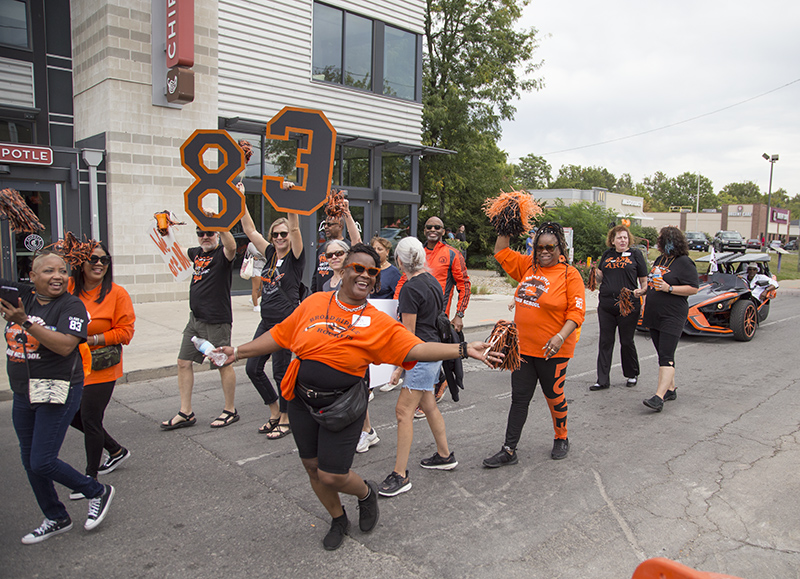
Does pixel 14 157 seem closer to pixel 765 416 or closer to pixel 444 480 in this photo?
pixel 444 480

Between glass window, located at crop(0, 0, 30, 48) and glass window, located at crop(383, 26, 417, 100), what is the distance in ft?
28.2

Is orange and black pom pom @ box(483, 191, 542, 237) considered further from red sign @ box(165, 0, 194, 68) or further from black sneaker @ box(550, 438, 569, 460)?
red sign @ box(165, 0, 194, 68)

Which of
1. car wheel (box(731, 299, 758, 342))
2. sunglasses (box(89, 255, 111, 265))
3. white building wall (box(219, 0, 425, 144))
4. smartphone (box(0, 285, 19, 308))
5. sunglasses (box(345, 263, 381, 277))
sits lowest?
car wheel (box(731, 299, 758, 342))

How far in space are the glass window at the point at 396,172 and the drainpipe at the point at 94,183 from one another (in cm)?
763

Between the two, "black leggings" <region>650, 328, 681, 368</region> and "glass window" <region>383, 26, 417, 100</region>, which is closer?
"black leggings" <region>650, 328, 681, 368</region>

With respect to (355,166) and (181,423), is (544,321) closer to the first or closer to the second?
(181,423)

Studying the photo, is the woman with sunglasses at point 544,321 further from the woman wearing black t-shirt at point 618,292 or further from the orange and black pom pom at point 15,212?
the orange and black pom pom at point 15,212

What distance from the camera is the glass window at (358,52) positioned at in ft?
51.0

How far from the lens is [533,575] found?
10.1ft

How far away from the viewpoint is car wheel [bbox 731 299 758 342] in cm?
1001

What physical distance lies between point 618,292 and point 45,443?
5823 millimetres

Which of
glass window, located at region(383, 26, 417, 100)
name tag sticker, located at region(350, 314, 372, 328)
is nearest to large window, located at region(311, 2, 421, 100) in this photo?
glass window, located at region(383, 26, 417, 100)

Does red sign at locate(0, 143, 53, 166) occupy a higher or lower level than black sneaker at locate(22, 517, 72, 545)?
higher

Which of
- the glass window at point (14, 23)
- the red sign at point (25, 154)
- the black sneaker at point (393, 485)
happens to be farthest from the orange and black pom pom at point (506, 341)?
the glass window at point (14, 23)
